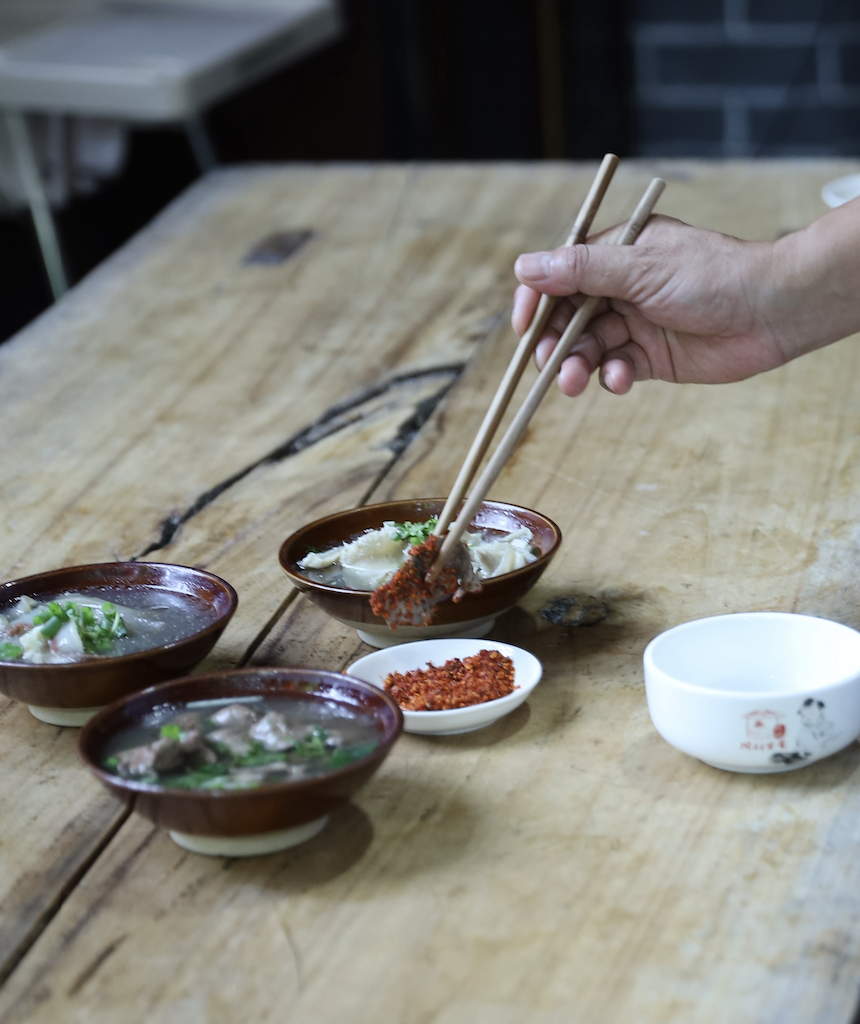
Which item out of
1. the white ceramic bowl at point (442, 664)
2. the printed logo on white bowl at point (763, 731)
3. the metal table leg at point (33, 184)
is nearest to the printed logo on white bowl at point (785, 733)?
the printed logo on white bowl at point (763, 731)

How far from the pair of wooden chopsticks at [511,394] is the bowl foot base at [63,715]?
1.03 feet

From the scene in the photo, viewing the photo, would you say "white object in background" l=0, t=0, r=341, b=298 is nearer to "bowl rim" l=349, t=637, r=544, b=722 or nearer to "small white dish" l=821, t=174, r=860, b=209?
"small white dish" l=821, t=174, r=860, b=209

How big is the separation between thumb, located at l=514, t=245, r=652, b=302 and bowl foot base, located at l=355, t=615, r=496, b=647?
334mm

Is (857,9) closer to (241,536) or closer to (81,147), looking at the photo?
(81,147)

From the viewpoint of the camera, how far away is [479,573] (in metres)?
1.16

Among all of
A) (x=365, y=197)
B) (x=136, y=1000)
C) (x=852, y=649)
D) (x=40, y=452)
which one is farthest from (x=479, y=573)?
(x=365, y=197)

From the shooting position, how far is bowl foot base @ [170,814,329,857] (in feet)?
2.95

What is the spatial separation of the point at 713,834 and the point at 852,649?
210 millimetres

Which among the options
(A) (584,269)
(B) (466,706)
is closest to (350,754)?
(B) (466,706)

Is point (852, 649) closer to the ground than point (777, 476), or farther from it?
farther from it

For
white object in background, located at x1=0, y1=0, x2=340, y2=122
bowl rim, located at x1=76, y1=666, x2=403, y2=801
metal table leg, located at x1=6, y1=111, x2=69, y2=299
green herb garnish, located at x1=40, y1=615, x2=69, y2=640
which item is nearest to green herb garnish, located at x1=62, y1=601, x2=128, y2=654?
green herb garnish, located at x1=40, y1=615, x2=69, y2=640

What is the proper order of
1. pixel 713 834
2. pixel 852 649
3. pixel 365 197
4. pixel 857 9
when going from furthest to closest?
pixel 857 9
pixel 365 197
pixel 852 649
pixel 713 834

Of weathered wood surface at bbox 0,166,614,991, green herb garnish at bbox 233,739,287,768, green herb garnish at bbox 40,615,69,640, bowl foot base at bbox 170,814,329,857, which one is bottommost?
Result: weathered wood surface at bbox 0,166,614,991

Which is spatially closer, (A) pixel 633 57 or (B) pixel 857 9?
(B) pixel 857 9
